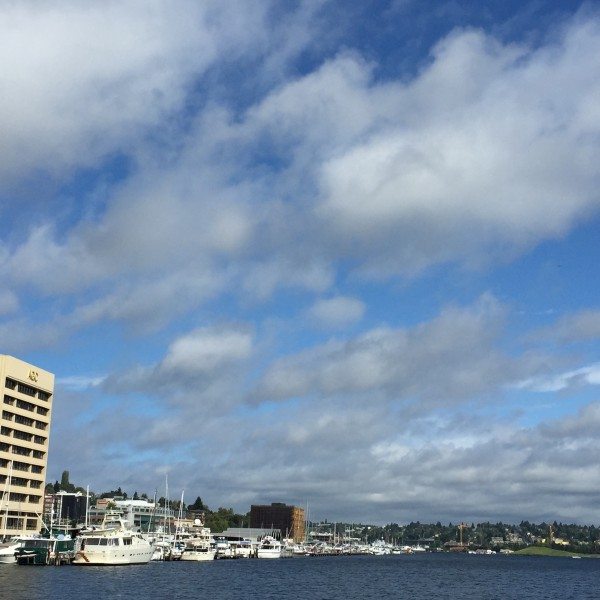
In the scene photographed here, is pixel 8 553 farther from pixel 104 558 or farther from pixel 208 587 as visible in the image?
pixel 208 587

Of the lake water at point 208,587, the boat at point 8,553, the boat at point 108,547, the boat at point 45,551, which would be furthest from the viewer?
the boat at point 8,553

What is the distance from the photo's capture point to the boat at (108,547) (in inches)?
5827

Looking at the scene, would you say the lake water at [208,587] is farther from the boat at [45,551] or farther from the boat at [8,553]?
the boat at [8,553]

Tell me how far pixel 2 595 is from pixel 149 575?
183 ft

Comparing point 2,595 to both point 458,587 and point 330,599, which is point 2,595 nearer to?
point 330,599

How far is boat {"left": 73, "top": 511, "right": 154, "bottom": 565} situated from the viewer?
148 metres

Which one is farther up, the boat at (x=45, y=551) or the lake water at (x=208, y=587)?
the boat at (x=45, y=551)

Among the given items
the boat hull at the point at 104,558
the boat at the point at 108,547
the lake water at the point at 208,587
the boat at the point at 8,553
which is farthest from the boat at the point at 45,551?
the lake water at the point at 208,587

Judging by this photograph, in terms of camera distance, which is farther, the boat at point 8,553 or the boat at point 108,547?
the boat at point 8,553

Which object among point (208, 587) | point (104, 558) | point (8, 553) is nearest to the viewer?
point (208, 587)

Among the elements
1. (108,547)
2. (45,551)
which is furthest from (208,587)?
(45,551)

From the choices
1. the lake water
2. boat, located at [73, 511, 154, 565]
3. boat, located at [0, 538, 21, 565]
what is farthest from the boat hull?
boat, located at [0, 538, 21, 565]

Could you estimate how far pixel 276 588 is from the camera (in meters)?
135

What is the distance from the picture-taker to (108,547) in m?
148
